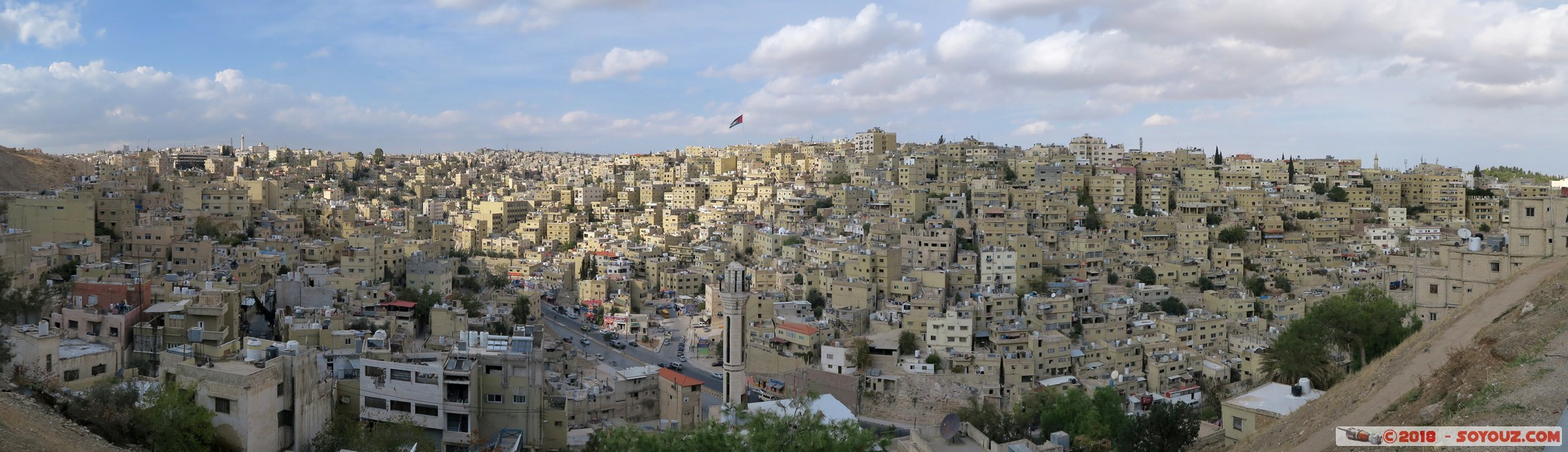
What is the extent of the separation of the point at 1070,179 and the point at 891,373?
1798cm

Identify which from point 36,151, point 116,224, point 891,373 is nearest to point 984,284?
point 891,373

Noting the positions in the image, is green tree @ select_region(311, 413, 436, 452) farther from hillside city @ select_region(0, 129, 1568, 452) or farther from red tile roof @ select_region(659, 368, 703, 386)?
red tile roof @ select_region(659, 368, 703, 386)

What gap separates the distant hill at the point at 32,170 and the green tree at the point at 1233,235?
107ft

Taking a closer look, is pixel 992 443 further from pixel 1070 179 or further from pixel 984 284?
pixel 1070 179

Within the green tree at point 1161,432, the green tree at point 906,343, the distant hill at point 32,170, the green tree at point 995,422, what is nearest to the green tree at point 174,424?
the green tree at point 995,422

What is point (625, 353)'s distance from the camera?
22.8 m

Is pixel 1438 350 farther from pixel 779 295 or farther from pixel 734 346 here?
pixel 779 295

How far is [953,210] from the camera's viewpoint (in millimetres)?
32188

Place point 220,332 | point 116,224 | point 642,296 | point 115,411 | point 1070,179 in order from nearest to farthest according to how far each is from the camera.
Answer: point 115,411 → point 220,332 → point 116,224 → point 642,296 → point 1070,179

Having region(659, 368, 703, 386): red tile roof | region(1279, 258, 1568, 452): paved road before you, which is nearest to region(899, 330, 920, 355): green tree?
region(659, 368, 703, 386): red tile roof

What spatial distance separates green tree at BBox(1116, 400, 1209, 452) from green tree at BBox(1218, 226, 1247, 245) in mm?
20195

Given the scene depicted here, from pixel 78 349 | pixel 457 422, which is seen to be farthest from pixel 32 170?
pixel 457 422

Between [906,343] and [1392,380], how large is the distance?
42.3 ft

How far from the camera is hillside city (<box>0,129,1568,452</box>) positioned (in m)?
11.1
